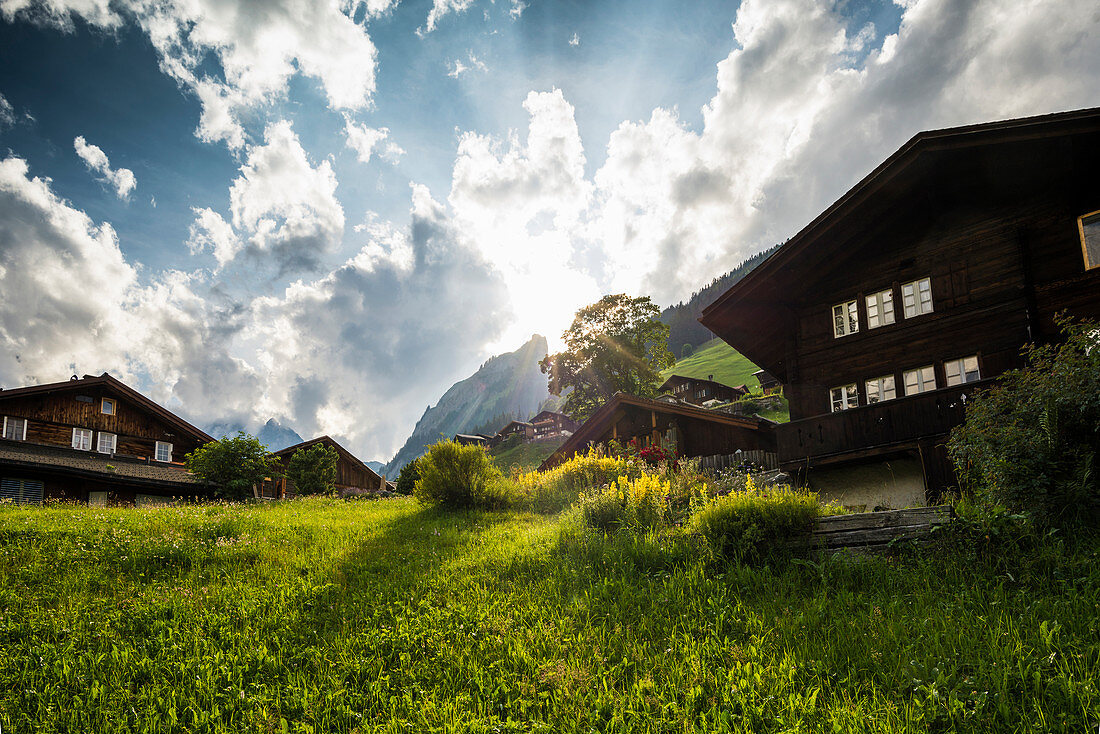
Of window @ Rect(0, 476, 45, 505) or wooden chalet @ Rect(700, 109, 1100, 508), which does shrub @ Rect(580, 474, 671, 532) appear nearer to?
wooden chalet @ Rect(700, 109, 1100, 508)

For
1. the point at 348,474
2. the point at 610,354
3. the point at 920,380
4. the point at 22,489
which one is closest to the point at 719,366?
the point at 610,354

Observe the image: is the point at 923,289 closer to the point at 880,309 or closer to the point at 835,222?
the point at 880,309

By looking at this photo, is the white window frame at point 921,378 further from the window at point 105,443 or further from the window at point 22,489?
the window at point 105,443

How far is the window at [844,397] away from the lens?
18062mm

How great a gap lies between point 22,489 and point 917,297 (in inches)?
1486

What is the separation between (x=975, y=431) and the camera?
8.59 meters

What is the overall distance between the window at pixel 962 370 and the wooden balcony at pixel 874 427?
1.72 m

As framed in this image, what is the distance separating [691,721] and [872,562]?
3856 millimetres

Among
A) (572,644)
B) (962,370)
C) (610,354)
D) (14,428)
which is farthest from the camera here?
(610,354)

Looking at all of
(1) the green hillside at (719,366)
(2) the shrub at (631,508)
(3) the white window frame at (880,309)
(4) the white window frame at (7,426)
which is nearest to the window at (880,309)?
(3) the white window frame at (880,309)

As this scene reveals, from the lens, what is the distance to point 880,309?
58.9 ft

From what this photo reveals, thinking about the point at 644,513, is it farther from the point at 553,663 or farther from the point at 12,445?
the point at 12,445

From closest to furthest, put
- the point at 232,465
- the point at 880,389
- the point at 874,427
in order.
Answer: the point at 874,427 → the point at 880,389 → the point at 232,465

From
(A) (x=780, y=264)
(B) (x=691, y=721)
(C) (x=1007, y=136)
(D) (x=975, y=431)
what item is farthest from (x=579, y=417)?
(B) (x=691, y=721)
